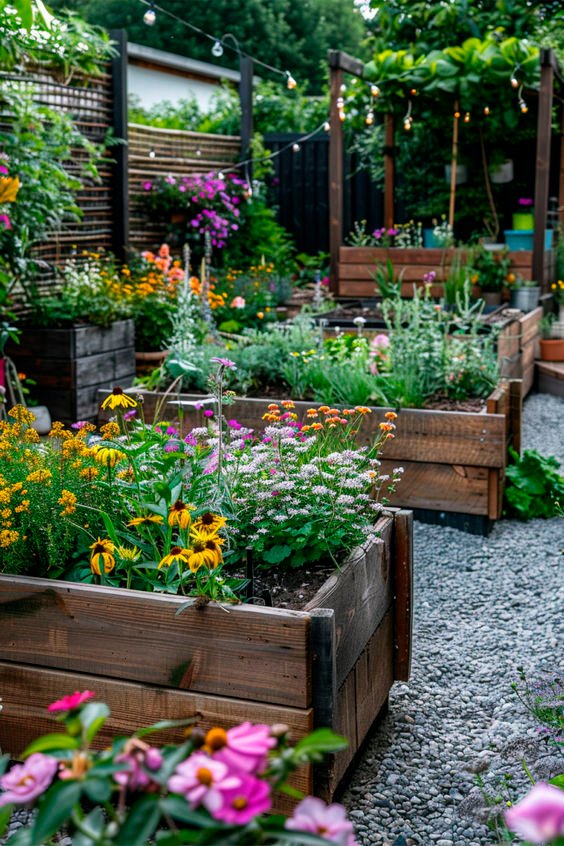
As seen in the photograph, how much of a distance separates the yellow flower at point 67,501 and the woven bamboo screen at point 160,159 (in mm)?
6375

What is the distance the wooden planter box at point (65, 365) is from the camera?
576 centimetres

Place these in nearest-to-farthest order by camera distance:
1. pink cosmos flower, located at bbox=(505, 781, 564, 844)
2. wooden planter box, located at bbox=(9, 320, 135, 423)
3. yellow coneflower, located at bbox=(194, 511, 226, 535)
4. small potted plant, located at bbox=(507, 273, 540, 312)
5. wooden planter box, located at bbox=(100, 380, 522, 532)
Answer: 1. pink cosmos flower, located at bbox=(505, 781, 564, 844)
2. yellow coneflower, located at bbox=(194, 511, 226, 535)
3. wooden planter box, located at bbox=(100, 380, 522, 532)
4. wooden planter box, located at bbox=(9, 320, 135, 423)
5. small potted plant, located at bbox=(507, 273, 540, 312)

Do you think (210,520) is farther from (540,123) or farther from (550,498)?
(540,123)

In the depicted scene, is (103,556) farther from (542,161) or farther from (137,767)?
(542,161)

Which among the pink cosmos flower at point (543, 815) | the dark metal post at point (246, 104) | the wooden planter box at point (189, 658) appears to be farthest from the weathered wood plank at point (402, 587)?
the dark metal post at point (246, 104)

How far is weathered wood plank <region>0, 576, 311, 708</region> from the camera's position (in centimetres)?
209

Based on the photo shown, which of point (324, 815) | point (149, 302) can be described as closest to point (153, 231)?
point (149, 302)

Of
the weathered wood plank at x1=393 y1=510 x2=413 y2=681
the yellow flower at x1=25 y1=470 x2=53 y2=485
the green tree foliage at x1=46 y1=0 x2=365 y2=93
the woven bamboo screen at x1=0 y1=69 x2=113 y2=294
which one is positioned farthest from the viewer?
the green tree foliage at x1=46 y1=0 x2=365 y2=93

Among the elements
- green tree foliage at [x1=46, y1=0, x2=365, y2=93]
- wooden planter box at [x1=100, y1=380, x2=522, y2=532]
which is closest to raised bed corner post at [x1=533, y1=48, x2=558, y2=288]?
wooden planter box at [x1=100, y1=380, x2=522, y2=532]

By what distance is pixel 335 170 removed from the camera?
28.7 feet

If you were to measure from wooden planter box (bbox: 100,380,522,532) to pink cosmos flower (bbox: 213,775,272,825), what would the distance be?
3472mm

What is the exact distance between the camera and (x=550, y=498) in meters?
4.66

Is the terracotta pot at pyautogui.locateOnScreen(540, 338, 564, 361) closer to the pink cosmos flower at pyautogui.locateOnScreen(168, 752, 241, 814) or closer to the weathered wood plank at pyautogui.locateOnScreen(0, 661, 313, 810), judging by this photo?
the weathered wood plank at pyautogui.locateOnScreen(0, 661, 313, 810)

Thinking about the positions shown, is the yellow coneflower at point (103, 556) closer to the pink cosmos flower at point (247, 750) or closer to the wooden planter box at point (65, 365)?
the pink cosmos flower at point (247, 750)
